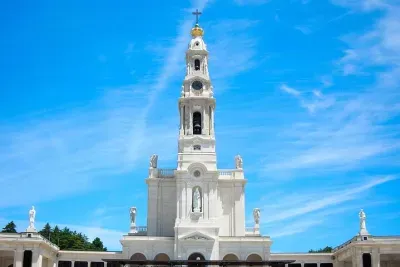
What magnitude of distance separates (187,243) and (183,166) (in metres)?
9.25

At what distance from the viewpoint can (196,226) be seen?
66125 mm

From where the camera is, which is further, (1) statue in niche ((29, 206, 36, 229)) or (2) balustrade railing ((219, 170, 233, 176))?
(2) balustrade railing ((219, 170, 233, 176))

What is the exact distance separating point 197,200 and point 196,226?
3.50 m

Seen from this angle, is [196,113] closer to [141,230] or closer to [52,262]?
[141,230]

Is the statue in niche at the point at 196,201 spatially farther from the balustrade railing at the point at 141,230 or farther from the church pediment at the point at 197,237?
the balustrade railing at the point at 141,230

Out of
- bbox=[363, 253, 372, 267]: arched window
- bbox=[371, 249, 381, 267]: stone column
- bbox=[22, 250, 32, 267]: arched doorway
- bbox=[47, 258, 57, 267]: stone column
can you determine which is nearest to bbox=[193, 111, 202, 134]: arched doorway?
bbox=[47, 258, 57, 267]: stone column

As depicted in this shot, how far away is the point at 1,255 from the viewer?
221ft

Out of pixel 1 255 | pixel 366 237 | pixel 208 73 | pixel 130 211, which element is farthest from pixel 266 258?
pixel 1 255

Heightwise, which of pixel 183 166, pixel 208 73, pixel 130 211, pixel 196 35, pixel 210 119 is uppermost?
pixel 196 35

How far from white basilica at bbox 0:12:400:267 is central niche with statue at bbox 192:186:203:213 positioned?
0.11 meters

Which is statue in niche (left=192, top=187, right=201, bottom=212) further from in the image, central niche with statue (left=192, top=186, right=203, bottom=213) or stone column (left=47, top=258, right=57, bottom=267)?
stone column (left=47, top=258, right=57, bottom=267)

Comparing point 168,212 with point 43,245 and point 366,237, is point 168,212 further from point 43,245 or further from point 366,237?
point 366,237

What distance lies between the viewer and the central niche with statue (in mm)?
68125

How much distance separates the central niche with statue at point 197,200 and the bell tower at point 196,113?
281 cm
